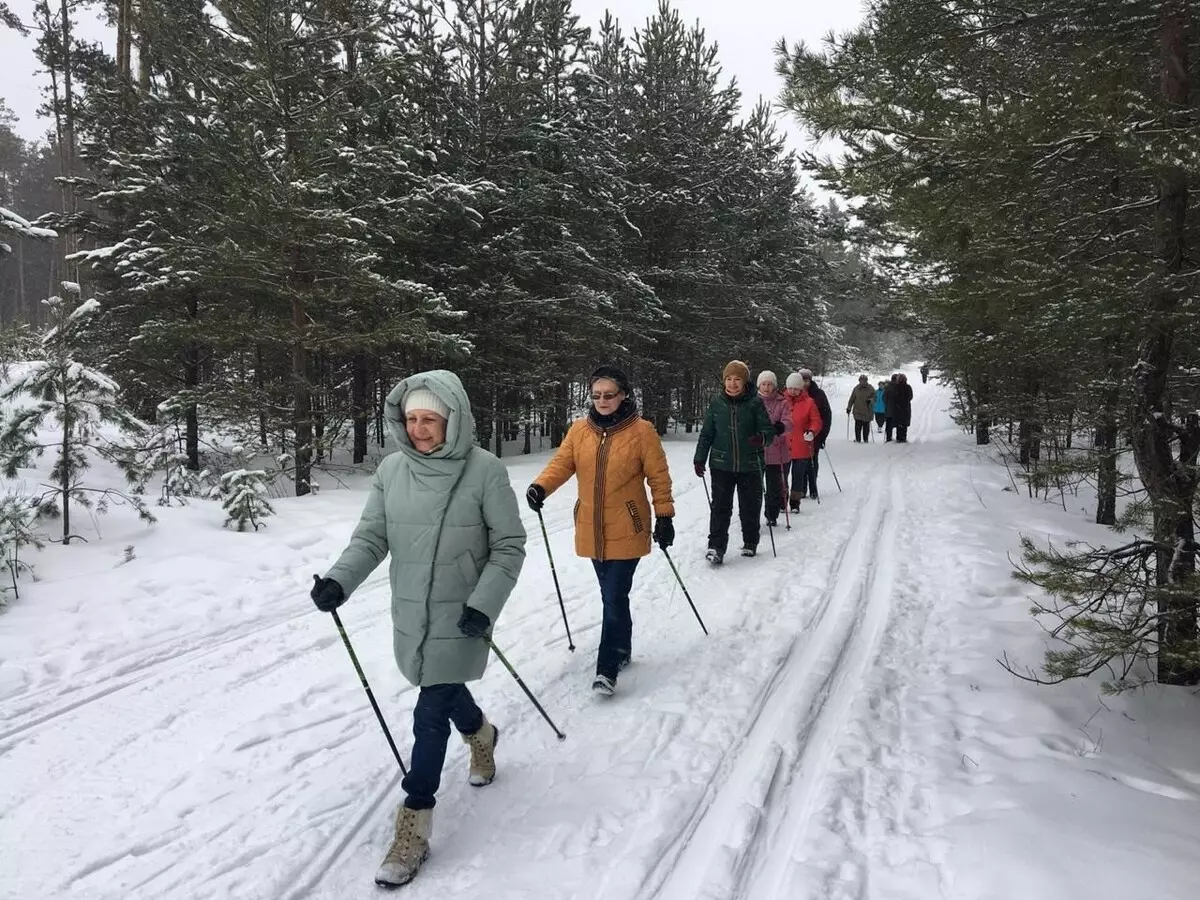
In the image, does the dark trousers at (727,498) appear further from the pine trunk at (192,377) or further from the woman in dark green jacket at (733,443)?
the pine trunk at (192,377)

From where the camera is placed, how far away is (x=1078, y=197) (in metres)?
5.55

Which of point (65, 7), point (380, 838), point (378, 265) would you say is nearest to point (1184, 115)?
point (380, 838)

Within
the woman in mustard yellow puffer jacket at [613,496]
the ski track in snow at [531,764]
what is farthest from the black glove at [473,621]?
the woman in mustard yellow puffer jacket at [613,496]

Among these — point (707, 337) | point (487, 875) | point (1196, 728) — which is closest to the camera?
point (487, 875)

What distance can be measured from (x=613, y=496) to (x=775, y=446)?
498 centimetres

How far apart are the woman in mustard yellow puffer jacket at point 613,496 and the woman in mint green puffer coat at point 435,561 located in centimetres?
147

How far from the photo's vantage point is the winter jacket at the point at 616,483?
4535mm

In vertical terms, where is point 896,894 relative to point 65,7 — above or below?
below

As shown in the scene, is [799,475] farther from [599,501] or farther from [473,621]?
[473,621]

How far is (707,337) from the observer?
67.5 feet

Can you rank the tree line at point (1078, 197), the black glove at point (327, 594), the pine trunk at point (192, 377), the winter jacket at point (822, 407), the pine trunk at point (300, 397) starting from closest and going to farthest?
the black glove at point (327, 594) < the tree line at point (1078, 197) < the pine trunk at point (300, 397) < the winter jacket at point (822, 407) < the pine trunk at point (192, 377)

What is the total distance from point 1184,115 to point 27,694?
834cm

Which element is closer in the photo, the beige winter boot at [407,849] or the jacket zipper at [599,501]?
the beige winter boot at [407,849]

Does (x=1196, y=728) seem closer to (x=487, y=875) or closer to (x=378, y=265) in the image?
(x=487, y=875)
